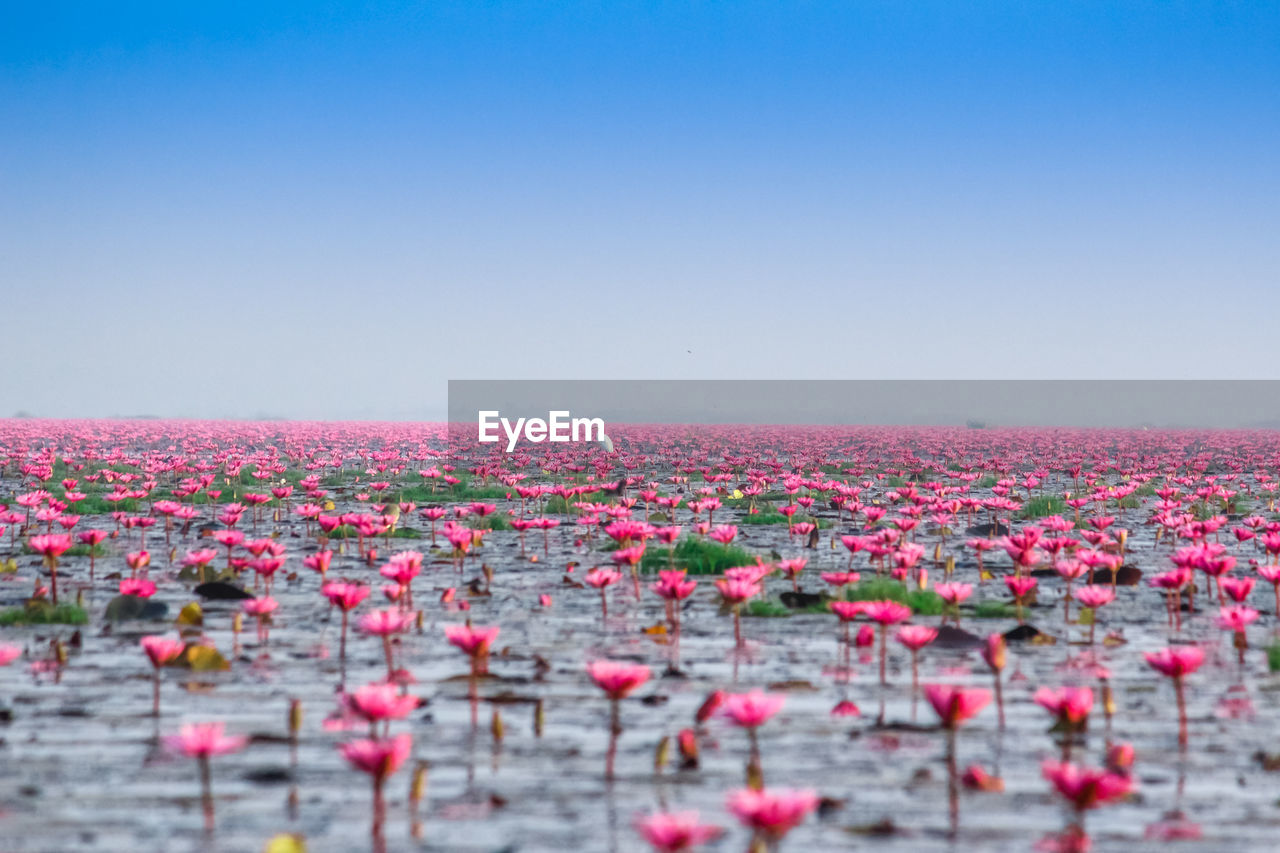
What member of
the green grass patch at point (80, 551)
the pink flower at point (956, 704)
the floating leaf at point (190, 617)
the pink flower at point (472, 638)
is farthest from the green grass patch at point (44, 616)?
the pink flower at point (956, 704)

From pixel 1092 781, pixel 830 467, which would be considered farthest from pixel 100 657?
pixel 830 467

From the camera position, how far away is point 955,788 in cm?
259

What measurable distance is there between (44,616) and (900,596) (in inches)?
198

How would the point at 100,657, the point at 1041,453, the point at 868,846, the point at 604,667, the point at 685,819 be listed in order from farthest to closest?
the point at 1041,453 < the point at 100,657 < the point at 604,667 < the point at 868,846 < the point at 685,819

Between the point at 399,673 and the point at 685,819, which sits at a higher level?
the point at 685,819

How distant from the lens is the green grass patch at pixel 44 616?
15.6 ft

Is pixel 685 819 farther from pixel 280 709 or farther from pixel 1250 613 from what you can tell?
pixel 1250 613

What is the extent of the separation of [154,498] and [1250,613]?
41.0 ft

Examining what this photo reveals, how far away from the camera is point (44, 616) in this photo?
15.8ft

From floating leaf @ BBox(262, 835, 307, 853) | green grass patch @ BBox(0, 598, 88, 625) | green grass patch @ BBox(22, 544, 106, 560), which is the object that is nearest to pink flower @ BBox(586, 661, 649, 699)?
floating leaf @ BBox(262, 835, 307, 853)

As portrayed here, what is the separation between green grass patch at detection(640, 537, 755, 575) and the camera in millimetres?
6852

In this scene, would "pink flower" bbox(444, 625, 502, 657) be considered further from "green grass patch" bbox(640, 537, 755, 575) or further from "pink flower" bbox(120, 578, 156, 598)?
"green grass patch" bbox(640, 537, 755, 575)

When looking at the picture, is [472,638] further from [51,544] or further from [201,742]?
[51,544]

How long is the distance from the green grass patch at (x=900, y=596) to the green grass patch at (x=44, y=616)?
4561 millimetres
